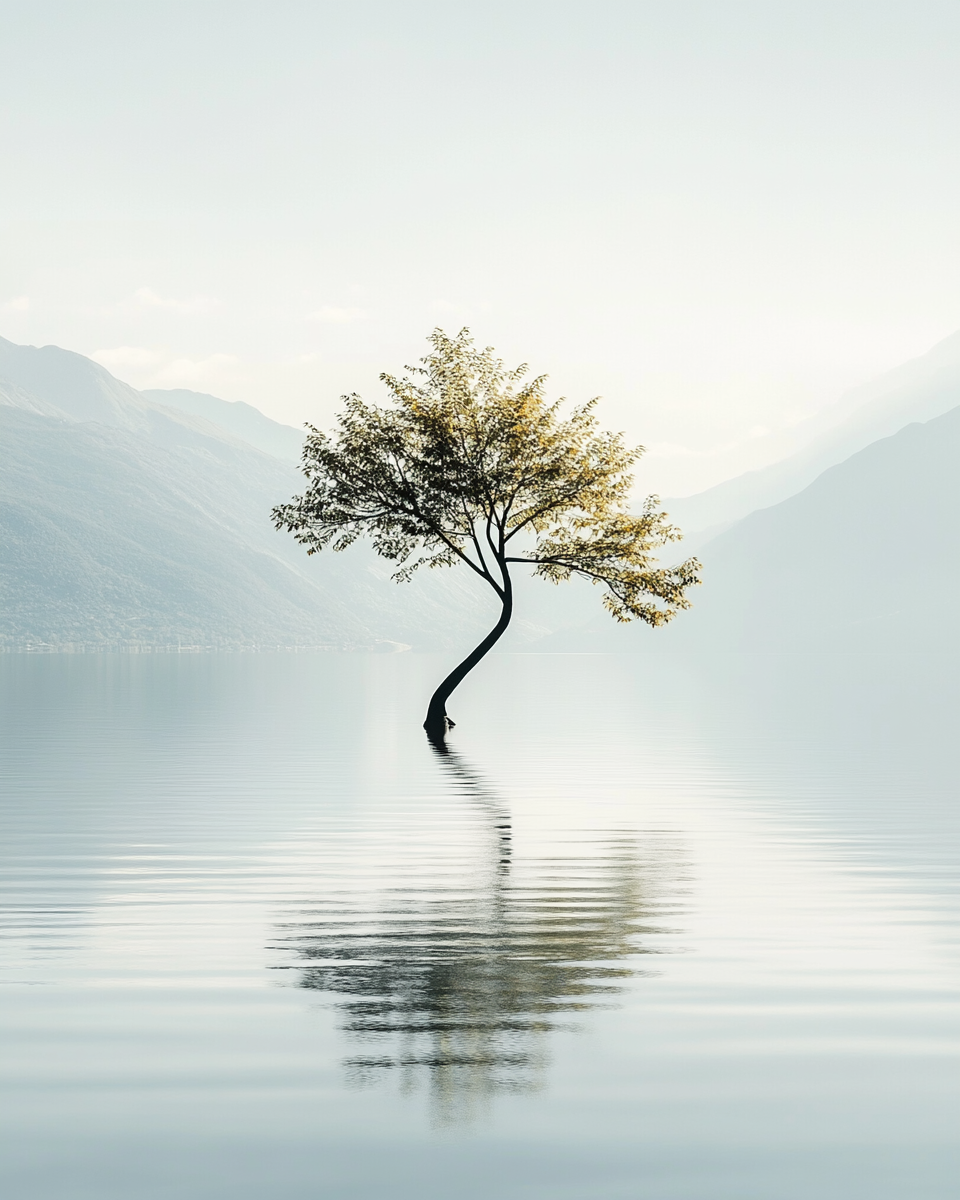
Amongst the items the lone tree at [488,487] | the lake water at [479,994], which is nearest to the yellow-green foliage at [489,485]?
the lone tree at [488,487]

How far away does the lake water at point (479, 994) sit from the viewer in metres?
8.62

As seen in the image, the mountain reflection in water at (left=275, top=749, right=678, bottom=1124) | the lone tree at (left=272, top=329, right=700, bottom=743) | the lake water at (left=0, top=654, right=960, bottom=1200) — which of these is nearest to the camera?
the lake water at (left=0, top=654, right=960, bottom=1200)

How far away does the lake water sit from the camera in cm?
862

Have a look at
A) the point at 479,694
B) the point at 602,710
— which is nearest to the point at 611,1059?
the point at 602,710

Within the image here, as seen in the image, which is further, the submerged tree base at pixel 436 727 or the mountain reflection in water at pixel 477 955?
the submerged tree base at pixel 436 727

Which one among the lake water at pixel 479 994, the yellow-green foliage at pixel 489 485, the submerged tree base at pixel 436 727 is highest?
the yellow-green foliage at pixel 489 485

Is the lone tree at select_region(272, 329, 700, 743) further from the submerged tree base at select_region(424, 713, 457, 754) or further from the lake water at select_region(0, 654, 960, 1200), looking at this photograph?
the lake water at select_region(0, 654, 960, 1200)

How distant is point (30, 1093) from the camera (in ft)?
32.1

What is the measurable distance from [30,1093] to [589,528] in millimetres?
46715

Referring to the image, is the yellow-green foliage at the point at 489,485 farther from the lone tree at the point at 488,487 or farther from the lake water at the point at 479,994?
the lake water at the point at 479,994

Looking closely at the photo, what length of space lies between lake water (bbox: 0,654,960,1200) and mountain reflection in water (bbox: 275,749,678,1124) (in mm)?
58

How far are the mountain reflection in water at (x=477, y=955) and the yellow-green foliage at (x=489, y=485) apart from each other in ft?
105

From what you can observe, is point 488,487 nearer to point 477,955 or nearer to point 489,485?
point 489,485

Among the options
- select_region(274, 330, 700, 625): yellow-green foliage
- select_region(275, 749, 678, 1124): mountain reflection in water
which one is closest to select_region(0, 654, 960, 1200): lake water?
select_region(275, 749, 678, 1124): mountain reflection in water
